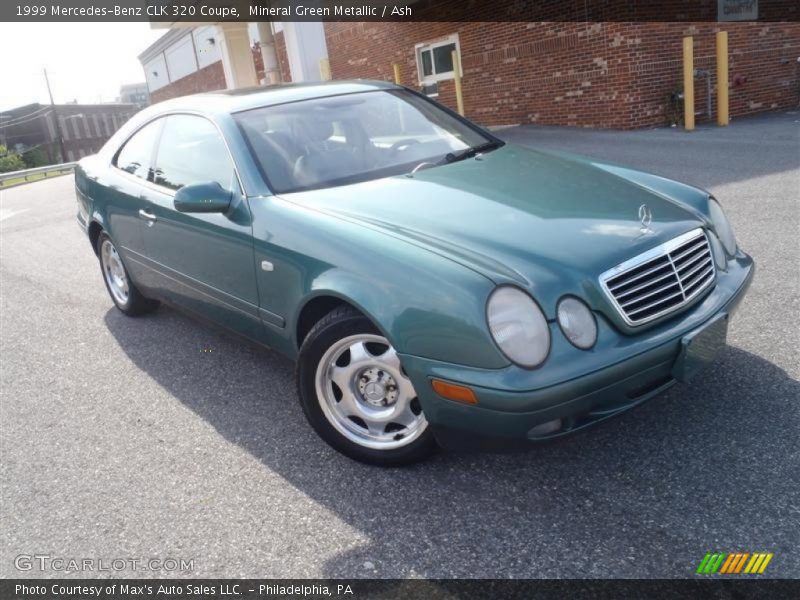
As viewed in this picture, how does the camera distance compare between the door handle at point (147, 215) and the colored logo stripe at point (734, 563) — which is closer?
the colored logo stripe at point (734, 563)

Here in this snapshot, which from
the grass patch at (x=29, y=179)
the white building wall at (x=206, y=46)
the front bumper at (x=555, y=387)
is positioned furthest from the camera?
the grass patch at (x=29, y=179)

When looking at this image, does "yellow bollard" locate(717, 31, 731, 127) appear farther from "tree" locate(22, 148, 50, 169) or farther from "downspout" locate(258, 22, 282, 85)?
"tree" locate(22, 148, 50, 169)

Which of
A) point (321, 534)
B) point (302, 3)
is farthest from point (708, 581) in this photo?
point (302, 3)

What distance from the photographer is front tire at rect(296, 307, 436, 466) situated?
9.45 feet

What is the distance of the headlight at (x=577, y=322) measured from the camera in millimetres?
2535

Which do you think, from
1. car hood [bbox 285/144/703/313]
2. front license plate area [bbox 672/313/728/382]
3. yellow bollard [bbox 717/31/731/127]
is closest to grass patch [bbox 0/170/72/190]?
yellow bollard [bbox 717/31/731/127]

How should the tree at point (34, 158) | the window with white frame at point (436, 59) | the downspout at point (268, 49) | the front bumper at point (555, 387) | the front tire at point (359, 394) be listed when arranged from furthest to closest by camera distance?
the tree at point (34, 158) → the downspout at point (268, 49) → the window with white frame at point (436, 59) → the front tire at point (359, 394) → the front bumper at point (555, 387)

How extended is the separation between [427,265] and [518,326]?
41 centimetres

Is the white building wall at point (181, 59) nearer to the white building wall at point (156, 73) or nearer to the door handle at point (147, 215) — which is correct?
the white building wall at point (156, 73)

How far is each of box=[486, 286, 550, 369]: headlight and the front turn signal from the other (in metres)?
0.19

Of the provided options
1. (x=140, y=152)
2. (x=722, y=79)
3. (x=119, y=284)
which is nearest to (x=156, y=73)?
(x=722, y=79)

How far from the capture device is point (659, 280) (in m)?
2.78

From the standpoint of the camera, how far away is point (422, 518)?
269 cm

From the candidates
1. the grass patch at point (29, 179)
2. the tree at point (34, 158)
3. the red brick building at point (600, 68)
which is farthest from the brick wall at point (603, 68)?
the tree at point (34, 158)
